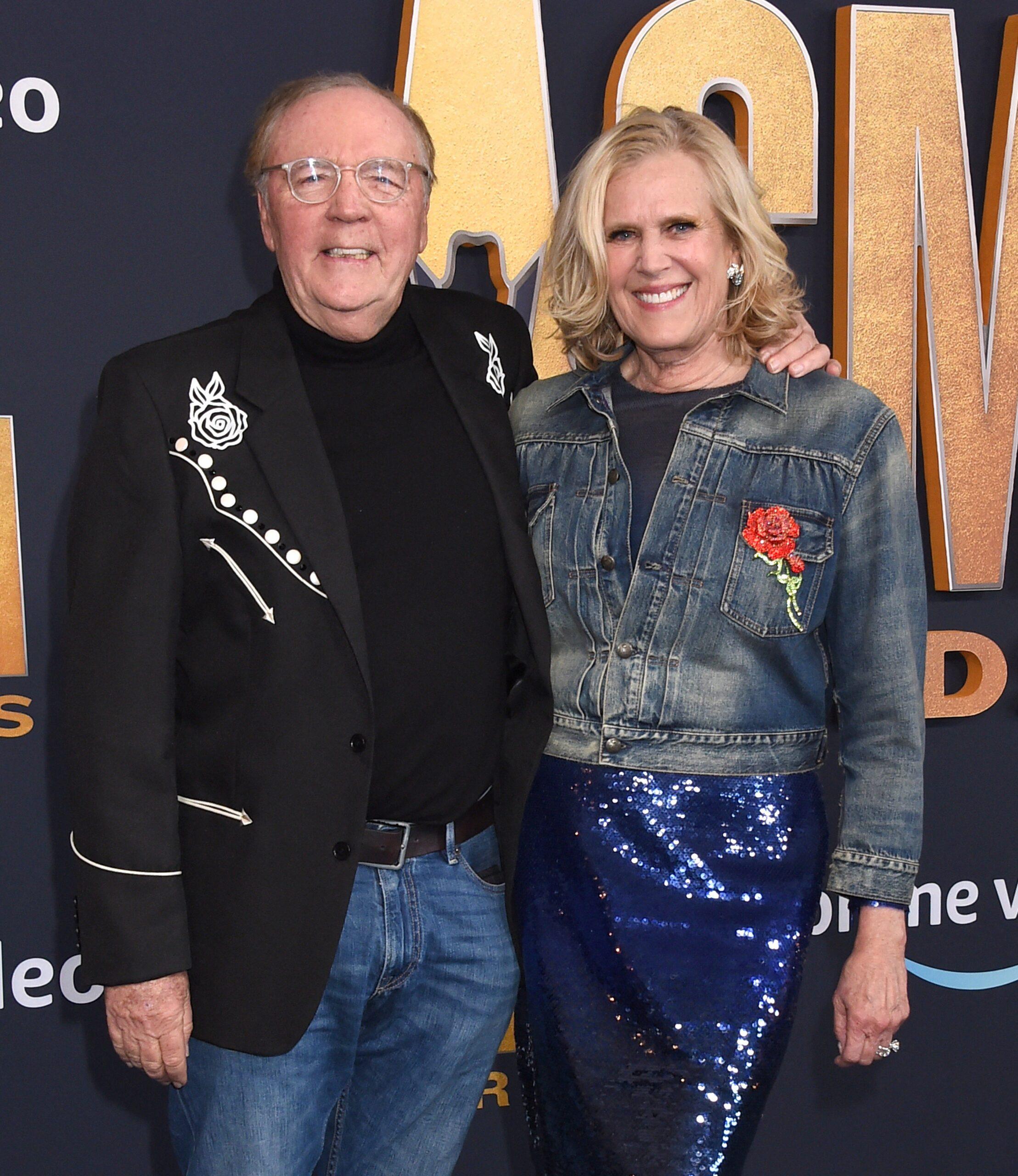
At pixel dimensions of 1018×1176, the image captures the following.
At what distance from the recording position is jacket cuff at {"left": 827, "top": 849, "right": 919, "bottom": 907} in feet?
5.31

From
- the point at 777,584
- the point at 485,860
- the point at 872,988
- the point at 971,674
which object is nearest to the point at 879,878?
the point at 872,988

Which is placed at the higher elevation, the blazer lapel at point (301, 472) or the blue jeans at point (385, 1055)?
the blazer lapel at point (301, 472)

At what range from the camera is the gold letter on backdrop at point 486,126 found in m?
2.40

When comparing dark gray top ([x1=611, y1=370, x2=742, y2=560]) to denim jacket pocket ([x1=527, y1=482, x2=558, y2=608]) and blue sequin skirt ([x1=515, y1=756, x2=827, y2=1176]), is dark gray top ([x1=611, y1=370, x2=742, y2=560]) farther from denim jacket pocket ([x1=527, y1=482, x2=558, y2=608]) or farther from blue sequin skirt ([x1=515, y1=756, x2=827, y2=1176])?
blue sequin skirt ([x1=515, y1=756, x2=827, y2=1176])

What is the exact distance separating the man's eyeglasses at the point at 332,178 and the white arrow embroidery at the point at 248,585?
487 mm

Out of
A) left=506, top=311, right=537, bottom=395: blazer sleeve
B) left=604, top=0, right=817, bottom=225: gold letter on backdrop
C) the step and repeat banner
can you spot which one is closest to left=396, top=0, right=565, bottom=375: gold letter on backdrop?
the step and repeat banner

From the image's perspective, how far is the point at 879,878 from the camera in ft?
5.32

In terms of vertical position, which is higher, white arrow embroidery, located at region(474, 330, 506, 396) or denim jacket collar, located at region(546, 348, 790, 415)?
white arrow embroidery, located at region(474, 330, 506, 396)

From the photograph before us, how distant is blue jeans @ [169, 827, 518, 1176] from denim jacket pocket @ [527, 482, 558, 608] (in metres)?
0.36

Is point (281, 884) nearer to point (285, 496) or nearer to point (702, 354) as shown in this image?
point (285, 496)

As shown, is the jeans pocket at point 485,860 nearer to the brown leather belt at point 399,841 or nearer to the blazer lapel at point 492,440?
the brown leather belt at point 399,841

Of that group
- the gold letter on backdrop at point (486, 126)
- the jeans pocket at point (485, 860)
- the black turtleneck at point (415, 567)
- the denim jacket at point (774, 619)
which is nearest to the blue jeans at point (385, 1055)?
the jeans pocket at point (485, 860)

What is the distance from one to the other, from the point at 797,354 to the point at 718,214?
0.73 ft

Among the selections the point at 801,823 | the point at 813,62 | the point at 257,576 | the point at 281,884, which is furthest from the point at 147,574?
the point at 813,62
